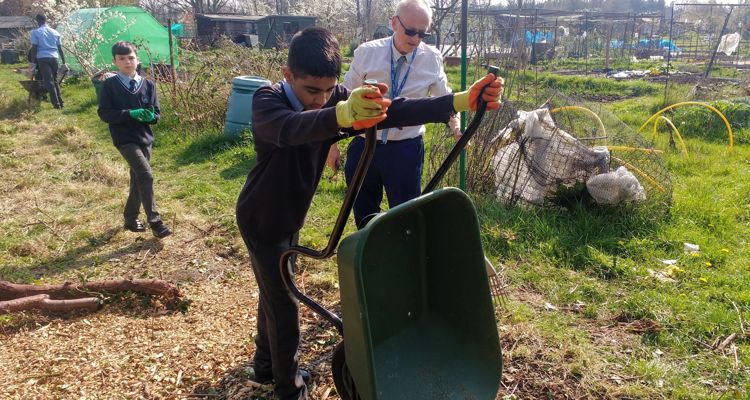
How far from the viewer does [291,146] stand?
6.39 ft

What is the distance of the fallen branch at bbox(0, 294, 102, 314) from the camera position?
124 inches

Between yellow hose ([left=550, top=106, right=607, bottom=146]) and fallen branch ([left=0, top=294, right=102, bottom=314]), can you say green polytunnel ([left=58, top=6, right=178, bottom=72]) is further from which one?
fallen branch ([left=0, top=294, right=102, bottom=314])

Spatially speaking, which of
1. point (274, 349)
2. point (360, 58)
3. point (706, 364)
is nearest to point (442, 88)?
point (360, 58)

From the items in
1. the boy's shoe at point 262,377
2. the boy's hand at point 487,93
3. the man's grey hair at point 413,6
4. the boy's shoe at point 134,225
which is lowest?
the boy's shoe at point 262,377

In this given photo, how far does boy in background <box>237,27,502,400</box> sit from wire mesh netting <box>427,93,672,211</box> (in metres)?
2.76

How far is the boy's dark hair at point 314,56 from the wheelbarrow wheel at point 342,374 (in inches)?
38.0

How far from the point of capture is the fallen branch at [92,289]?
11.0ft

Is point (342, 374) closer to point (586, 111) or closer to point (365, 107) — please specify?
point (365, 107)

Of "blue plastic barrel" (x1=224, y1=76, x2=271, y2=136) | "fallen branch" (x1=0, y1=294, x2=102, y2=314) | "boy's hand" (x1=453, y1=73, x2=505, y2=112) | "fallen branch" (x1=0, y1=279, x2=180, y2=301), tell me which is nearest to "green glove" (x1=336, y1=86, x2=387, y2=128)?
"boy's hand" (x1=453, y1=73, x2=505, y2=112)

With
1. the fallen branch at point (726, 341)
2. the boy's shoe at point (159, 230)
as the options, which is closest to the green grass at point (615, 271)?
the fallen branch at point (726, 341)

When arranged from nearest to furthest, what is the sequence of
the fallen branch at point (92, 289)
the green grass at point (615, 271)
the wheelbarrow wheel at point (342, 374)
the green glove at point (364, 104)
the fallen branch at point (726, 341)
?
the green glove at point (364, 104)
the wheelbarrow wheel at point (342, 374)
the green grass at point (615, 271)
the fallen branch at point (726, 341)
the fallen branch at point (92, 289)

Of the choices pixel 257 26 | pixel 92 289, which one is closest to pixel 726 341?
pixel 92 289

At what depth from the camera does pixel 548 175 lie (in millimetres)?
4676

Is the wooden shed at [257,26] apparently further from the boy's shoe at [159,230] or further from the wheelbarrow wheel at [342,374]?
the wheelbarrow wheel at [342,374]
